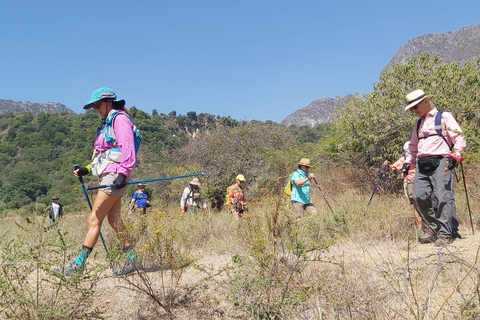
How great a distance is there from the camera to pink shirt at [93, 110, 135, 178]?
12.4 feet

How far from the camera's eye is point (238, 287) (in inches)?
118

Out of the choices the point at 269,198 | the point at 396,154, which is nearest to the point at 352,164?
the point at 396,154

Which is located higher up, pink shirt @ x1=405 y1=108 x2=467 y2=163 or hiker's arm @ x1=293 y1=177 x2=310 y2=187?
pink shirt @ x1=405 y1=108 x2=467 y2=163

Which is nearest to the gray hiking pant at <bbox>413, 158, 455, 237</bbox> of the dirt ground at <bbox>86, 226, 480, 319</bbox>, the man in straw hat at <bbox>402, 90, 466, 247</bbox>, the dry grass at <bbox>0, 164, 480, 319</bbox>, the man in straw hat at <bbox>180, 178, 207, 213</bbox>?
the man in straw hat at <bbox>402, 90, 466, 247</bbox>

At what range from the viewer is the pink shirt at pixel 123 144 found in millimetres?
3791

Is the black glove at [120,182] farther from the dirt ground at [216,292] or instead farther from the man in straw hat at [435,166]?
the man in straw hat at [435,166]

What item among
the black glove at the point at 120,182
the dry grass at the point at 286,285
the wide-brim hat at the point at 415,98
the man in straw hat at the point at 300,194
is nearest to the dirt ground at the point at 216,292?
the dry grass at the point at 286,285

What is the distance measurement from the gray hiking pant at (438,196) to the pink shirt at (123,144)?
3276 mm

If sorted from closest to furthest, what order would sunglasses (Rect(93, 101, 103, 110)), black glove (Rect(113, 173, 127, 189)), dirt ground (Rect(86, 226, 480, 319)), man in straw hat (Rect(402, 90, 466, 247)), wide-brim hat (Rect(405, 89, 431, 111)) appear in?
dirt ground (Rect(86, 226, 480, 319)), black glove (Rect(113, 173, 127, 189)), sunglasses (Rect(93, 101, 103, 110)), man in straw hat (Rect(402, 90, 466, 247)), wide-brim hat (Rect(405, 89, 431, 111))

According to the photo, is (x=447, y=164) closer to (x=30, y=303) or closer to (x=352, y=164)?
(x=30, y=303)

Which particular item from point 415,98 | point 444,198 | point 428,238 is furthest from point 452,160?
point 428,238

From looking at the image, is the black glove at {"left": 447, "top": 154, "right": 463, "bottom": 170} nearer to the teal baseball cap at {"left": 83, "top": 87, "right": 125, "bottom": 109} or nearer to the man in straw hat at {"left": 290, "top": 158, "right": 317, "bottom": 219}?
the man in straw hat at {"left": 290, "top": 158, "right": 317, "bottom": 219}

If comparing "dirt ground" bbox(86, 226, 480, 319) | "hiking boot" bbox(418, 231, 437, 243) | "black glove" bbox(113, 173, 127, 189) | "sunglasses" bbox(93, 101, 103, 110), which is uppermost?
"sunglasses" bbox(93, 101, 103, 110)

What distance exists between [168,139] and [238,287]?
72.0m
